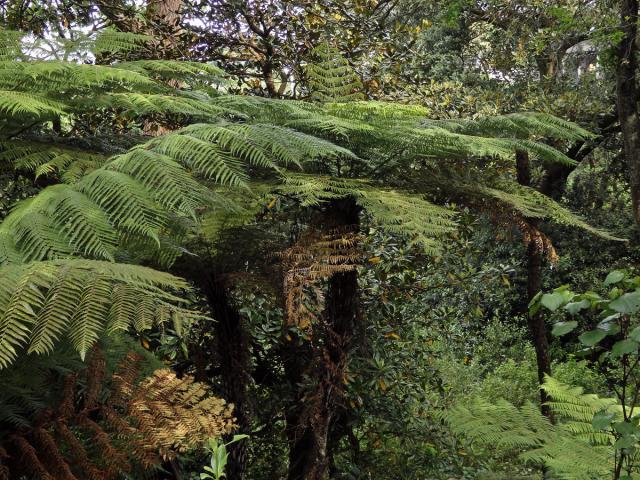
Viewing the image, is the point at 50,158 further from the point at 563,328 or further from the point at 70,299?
the point at 563,328

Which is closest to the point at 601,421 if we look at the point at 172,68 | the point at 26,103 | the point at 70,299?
the point at 70,299

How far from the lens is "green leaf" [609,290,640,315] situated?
1761 mm

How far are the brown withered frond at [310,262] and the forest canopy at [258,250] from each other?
0.04 feet

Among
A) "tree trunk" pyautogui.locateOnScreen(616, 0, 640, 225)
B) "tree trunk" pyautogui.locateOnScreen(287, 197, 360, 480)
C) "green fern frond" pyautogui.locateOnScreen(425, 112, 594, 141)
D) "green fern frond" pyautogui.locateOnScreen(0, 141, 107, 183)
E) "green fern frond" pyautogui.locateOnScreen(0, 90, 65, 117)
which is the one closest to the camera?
"green fern frond" pyautogui.locateOnScreen(0, 90, 65, 117)

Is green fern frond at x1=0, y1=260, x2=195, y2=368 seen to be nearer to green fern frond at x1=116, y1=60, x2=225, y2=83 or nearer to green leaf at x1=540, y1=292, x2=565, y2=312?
green leaf at x1=540, y1=292, x2=565, y2=312

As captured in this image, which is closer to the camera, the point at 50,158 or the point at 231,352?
the point at 50,158

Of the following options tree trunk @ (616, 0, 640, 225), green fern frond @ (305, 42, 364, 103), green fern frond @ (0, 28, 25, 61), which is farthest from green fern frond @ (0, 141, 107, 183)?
tree trunk @ (616, 0, 640, 225)

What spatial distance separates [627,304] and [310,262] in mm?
1064

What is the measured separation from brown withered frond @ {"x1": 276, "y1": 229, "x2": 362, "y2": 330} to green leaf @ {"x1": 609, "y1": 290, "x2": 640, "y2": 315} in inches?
33.3

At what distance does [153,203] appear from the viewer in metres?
1.83

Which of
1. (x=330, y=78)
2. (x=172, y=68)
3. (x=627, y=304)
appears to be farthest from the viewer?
(x=330, y=78)

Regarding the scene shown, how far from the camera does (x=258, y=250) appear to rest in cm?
274

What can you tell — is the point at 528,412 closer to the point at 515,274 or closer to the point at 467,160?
the point at 467,160

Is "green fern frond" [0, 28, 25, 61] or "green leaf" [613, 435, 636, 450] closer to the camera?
"green leaf" [613, 435, 636, 450]
